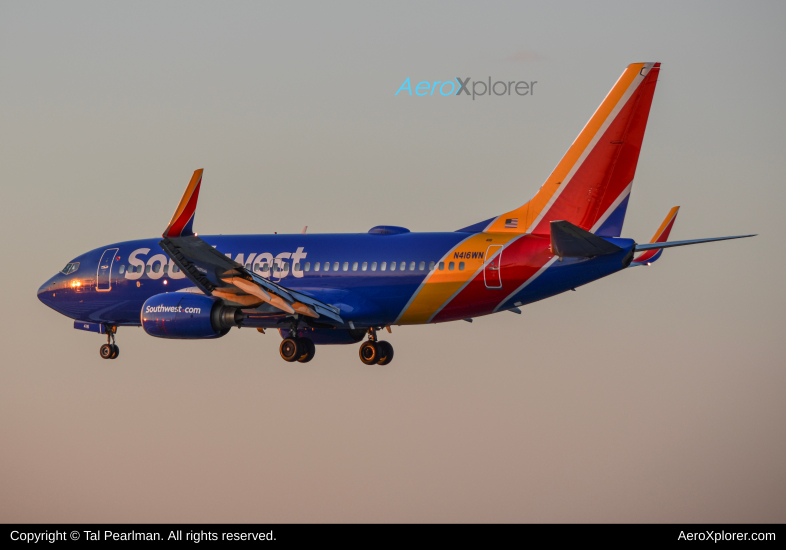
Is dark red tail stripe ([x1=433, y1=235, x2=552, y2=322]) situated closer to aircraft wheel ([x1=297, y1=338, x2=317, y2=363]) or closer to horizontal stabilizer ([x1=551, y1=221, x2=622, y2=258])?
horizontal stabilizer ([x1=551, y1=221, x2=622, y2=258])

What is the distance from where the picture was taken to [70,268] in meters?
43.5

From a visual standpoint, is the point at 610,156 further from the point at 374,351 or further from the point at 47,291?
the point at 47,291

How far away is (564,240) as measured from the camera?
3086 cm

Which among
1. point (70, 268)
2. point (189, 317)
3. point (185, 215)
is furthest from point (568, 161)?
point (70, 268)

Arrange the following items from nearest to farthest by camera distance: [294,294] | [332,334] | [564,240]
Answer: [564,240], [294,294], [332,334]

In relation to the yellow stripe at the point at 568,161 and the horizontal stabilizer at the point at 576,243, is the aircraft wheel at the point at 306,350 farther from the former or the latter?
the horizontal stabilizer at the point at 576,243

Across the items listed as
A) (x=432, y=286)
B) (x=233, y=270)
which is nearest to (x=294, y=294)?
(x=233, y=270)

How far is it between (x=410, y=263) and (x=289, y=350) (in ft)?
18.7

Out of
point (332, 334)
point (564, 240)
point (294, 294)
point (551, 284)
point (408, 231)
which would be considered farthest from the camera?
point (332, 334)

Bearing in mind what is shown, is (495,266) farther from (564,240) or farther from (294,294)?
(294,294)

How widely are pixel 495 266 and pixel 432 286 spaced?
2398 mm

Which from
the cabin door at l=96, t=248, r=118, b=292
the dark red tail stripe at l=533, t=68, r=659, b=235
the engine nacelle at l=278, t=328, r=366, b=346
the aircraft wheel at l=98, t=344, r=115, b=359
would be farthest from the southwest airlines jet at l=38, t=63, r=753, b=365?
the aircraft wheel at l=98, t=344, r=115, b=359

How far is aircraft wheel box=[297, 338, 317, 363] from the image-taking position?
1522 inches

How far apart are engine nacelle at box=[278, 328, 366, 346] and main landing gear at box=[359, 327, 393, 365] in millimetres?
1309
